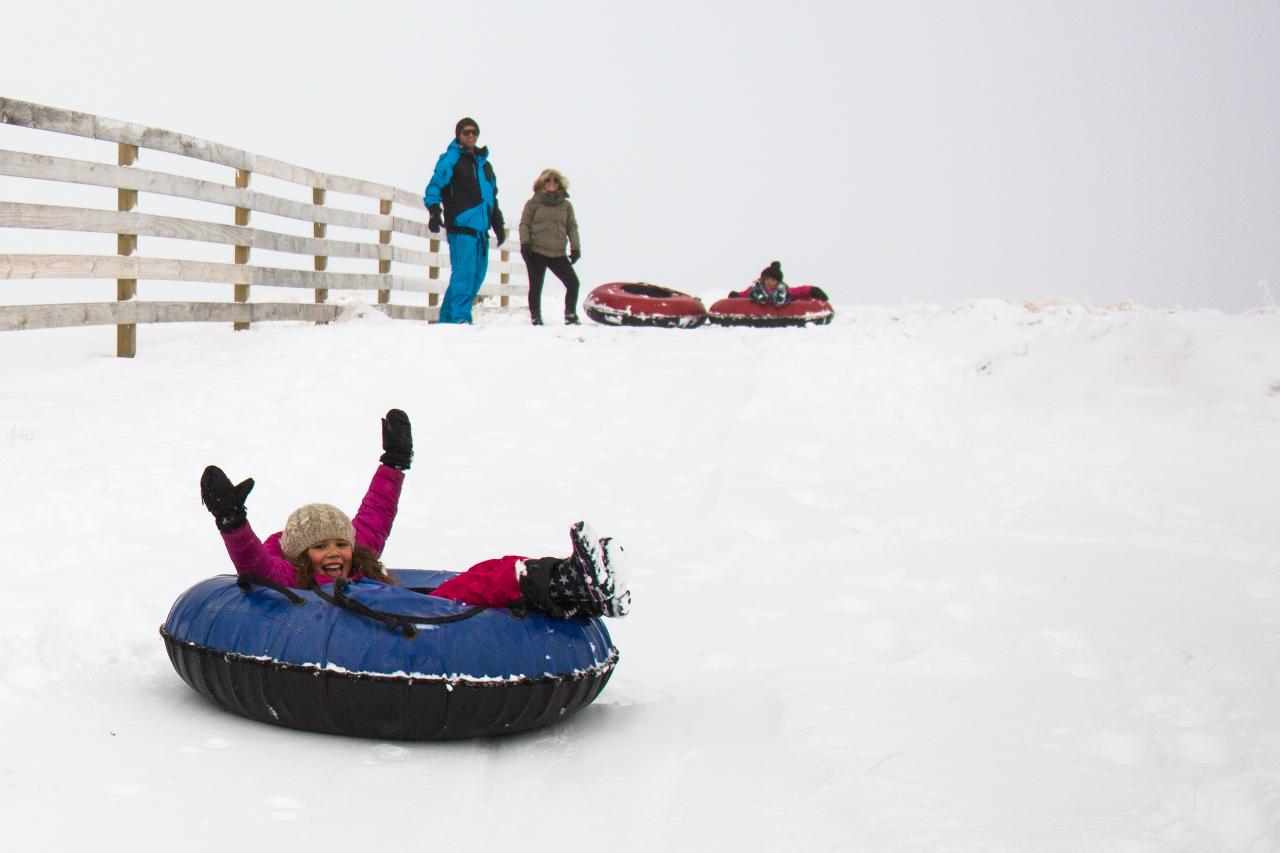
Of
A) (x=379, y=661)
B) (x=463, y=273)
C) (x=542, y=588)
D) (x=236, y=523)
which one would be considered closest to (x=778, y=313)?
A: (x=463, y=273)

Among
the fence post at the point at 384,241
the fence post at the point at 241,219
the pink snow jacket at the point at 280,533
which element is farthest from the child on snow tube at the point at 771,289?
the pink snow jacket at the point at 280,533

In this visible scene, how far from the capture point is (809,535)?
21.5 ft

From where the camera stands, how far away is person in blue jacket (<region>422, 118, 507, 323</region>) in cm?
1187

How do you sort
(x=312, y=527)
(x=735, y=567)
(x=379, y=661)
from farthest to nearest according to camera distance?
(x=735, y=567), (x=312, y=527), (x=379, y=661)

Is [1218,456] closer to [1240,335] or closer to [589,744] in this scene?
[1240,335]

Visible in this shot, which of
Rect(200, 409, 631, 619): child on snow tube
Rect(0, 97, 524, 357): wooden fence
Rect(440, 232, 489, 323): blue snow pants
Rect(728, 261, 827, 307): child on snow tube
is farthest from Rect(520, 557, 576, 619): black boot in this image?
Rect(728, 261, 827, 307): child on snow tube

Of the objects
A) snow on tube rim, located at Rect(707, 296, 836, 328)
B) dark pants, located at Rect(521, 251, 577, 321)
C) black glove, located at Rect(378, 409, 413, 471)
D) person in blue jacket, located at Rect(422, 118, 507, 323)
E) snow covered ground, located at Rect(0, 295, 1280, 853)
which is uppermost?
person in blue jacket, located at Rect(422, 118, 507, 323)

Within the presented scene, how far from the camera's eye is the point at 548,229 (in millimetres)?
13266

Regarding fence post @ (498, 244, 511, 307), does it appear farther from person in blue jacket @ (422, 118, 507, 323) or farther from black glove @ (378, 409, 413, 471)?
black glove @ (378, 409, 413, 471)

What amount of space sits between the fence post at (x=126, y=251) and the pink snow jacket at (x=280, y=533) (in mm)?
5502

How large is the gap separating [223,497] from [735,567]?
2804mm

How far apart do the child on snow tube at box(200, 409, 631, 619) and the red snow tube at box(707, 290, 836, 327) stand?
10.1 meters

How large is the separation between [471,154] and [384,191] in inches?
72.2

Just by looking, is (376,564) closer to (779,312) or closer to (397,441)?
(397,441)
